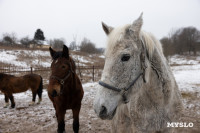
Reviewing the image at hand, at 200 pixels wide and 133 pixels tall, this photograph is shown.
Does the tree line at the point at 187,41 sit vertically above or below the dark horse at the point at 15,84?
above

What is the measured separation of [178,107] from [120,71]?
1464mm

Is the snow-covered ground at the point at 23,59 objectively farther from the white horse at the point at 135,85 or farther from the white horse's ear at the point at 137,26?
the white horse's ear at the point at 137,26

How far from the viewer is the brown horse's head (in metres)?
3.03

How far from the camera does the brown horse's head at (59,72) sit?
9.94 ft

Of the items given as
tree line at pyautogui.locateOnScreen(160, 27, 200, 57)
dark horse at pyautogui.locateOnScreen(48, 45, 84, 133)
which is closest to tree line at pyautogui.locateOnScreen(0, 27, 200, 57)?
tree line at pyautogui.locateOnScreen(160, 27, 200, 57)

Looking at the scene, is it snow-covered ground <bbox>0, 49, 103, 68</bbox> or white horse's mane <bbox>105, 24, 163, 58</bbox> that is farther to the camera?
snow-covered ground <bbox>0, 49, 103, 68</bbox>

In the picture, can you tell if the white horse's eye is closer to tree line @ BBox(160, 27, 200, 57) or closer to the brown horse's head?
the brown horse's head

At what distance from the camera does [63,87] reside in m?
3.25

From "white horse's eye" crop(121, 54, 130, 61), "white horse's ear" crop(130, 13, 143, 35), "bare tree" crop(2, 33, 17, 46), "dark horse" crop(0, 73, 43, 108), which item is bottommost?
"dark horse" crop(0, 73, 43, 108)

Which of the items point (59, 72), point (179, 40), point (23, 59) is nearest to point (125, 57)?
point (59, 72)

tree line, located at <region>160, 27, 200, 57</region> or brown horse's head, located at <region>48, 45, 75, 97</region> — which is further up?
tree line, located at <region>160, 27, 200, 57</region>

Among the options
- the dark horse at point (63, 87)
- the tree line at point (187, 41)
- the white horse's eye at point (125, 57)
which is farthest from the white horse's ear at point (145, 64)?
the tree line at point (187, 41)

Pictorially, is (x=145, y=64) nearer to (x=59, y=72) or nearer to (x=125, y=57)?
(x=125, y=57)

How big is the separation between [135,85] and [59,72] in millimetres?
2062
